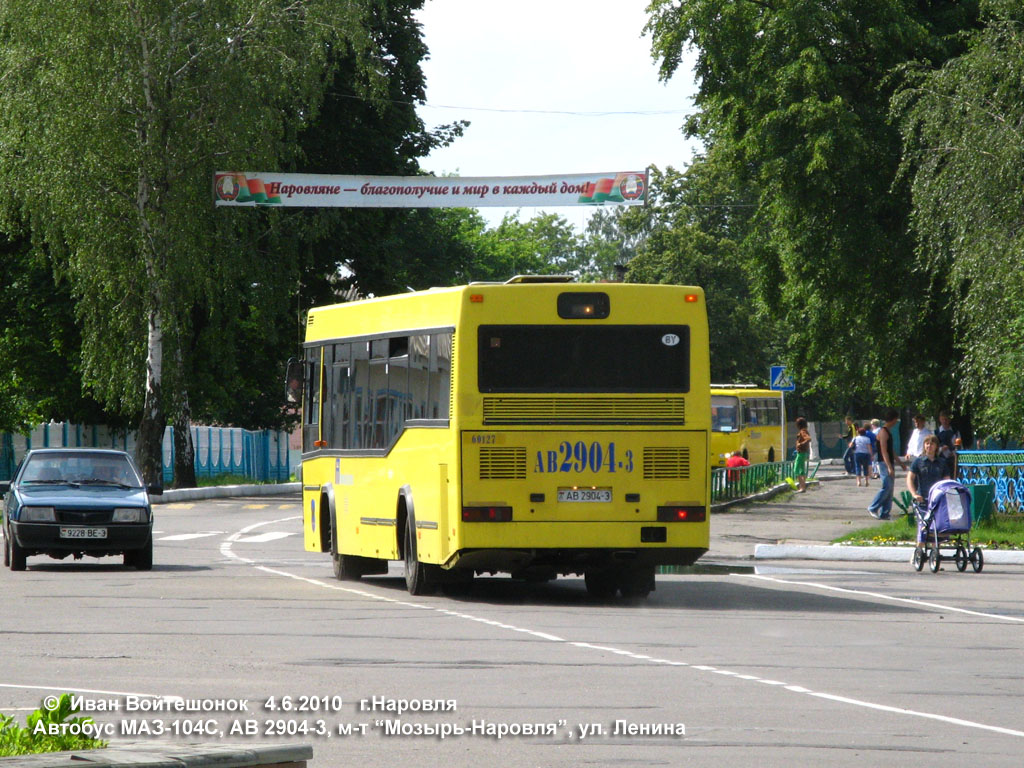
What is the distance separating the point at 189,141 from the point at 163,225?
2095mm

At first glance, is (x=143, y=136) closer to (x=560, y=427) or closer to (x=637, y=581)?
(x=637, y=581)

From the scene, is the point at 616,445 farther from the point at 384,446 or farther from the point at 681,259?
the point at 681,259

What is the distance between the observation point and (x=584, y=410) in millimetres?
17734

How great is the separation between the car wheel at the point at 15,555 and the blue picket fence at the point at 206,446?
27850 millimetres

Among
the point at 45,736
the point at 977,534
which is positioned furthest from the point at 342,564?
the point at 45,736

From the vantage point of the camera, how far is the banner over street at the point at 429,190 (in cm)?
4238

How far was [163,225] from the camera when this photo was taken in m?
43.1

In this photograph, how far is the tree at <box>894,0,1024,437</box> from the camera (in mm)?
28703

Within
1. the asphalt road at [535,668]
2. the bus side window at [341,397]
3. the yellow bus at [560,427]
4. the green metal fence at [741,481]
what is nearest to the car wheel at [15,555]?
the asphalt road at [535,668]

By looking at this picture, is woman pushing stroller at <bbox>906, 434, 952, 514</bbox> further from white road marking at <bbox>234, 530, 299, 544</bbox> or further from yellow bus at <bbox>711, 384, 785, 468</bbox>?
yellow bus at <bbox>711, 384, 785, 468</bbox>

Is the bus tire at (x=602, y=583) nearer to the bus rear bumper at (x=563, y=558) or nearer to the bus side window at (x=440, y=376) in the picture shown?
the bus rear bumper at (x=563, y=558)

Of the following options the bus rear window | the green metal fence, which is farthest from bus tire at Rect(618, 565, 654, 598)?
the green metal fence

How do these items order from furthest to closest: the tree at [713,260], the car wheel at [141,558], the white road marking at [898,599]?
the tree at [713,260]
the car wheel at [141,558]
the white road marking at [898,599]

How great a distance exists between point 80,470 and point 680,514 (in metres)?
9.13
